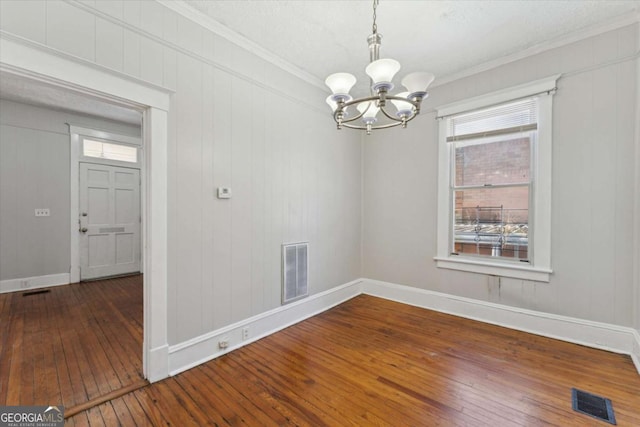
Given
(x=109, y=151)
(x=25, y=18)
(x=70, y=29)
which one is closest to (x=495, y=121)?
(x=70, y=29)

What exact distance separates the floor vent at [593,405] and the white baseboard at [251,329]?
8.26 feet

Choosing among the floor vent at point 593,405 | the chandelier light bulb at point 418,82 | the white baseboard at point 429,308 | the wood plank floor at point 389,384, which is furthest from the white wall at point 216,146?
the floor vent at point 593,405

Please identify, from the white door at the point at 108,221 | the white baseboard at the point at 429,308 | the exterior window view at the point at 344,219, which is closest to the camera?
the exterior window view at the point at 344,219

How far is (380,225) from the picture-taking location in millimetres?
4309

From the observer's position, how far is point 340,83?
1.82m

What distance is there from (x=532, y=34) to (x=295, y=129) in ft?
8.65

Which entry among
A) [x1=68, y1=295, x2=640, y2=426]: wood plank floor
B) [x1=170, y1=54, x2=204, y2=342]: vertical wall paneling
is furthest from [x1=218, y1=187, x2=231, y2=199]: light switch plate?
[x1=68, y1=295, x2=640, y2=426]: wood plank floor

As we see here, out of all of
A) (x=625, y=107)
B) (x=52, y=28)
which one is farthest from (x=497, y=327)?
(x=52, y=28)

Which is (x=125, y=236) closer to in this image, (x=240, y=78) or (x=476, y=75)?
(x=240, y=78)

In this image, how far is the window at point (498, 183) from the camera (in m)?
2.97

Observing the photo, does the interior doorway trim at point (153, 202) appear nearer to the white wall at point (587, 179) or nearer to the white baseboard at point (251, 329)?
the white baseboard at point (251, 329)

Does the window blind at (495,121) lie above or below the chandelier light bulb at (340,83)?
above

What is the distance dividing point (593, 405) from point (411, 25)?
3345 millimetres

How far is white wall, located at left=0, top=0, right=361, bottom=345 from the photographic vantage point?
193cm
